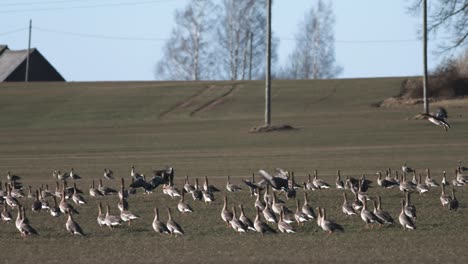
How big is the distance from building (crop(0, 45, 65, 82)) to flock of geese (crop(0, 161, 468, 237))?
62070mm

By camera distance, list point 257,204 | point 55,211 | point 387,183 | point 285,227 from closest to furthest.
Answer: point 285,227, point 257,204, point 55,211, point 387,183

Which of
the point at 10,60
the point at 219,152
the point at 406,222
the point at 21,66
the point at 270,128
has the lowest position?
the point at 406,222

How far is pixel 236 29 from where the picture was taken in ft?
378

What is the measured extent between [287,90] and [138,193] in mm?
45022

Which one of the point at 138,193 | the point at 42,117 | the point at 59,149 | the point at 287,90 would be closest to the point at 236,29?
the point at 287,90

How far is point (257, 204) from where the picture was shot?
81.0ft

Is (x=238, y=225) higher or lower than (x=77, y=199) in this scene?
lower

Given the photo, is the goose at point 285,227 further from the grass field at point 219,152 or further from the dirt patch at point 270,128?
the dirt patch at point 270,128

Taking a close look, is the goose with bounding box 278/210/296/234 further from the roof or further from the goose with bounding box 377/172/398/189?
the roof

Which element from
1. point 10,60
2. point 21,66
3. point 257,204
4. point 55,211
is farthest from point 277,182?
point 10,60

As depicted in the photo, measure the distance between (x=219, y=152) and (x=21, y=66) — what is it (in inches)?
2173

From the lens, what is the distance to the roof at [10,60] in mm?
96812

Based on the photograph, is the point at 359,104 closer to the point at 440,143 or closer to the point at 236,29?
the point at 440,143

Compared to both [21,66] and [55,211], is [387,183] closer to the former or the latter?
[55,211]
